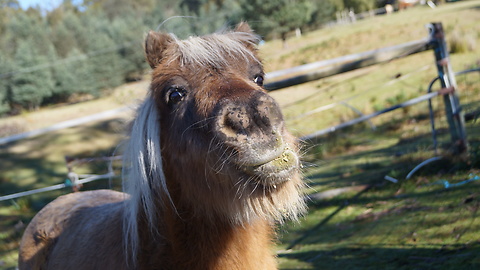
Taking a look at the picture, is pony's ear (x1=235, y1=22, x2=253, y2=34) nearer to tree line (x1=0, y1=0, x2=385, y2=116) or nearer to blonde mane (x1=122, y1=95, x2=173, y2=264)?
blonde mane (x1=122, y1=95, x2=173, y2=264)

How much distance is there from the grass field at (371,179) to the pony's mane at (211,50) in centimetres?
61

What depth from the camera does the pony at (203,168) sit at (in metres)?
1.98

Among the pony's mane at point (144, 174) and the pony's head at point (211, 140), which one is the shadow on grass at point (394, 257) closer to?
the pony's head at point (211, 140)

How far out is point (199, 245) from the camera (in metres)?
2.40

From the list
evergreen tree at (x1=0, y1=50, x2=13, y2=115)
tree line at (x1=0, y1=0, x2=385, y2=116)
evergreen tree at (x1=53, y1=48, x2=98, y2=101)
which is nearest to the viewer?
evergreen tree at (x1=0, y1=50, x2=13, y2=115)

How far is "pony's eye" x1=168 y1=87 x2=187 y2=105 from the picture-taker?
241cm

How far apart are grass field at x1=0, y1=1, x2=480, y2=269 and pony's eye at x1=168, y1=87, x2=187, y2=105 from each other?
0.76 metres

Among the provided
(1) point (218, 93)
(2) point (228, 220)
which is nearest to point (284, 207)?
(2) point (228, 220)

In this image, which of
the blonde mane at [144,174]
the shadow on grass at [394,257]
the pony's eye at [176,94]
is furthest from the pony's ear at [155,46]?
the shadow on grass at [394,257]

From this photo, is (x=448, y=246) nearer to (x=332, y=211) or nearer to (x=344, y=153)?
(x=332, y=211)

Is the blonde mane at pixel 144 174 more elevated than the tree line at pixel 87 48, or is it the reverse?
the tree line at pixel 87 48

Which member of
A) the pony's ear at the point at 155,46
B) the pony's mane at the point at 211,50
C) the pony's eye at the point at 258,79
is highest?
the pony's ear at the point at 155,46

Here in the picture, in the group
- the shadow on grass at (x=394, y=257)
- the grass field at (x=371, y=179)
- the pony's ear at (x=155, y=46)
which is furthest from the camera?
the grass field at (x=371, y=179)

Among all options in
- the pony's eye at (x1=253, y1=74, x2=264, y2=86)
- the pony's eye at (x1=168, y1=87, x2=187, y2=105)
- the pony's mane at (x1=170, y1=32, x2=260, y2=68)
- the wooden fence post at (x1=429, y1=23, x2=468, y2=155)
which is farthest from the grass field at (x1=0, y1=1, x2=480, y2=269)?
the pony's eye at (x1=168, y1=87, x2=187, y2=105)
